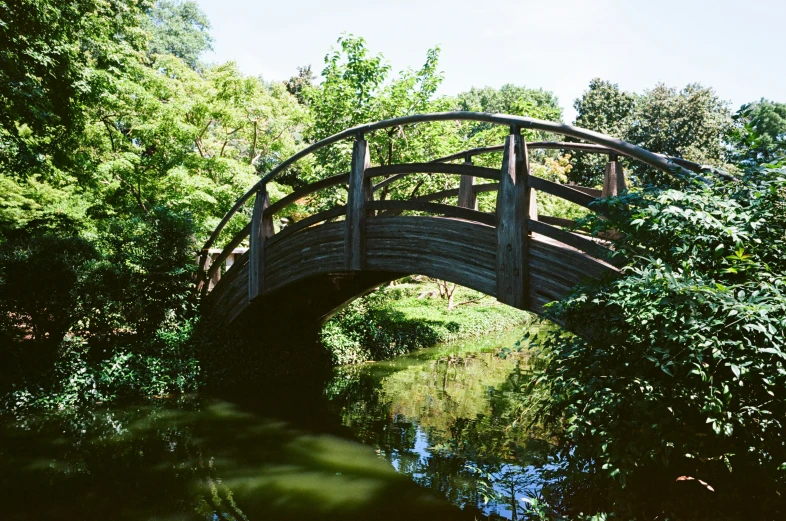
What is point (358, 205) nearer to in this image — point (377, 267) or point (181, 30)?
point (377, 267)

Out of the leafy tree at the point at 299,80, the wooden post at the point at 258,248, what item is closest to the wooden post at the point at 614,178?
the wooden post at the point at 258,248

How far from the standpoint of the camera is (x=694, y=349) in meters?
3.07

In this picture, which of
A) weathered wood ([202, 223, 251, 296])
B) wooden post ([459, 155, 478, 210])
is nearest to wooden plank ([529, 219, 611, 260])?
wooden post ([459, 155, 478, 210])

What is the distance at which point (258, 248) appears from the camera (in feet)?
28.9

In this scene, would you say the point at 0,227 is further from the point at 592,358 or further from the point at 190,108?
the point at 592,358

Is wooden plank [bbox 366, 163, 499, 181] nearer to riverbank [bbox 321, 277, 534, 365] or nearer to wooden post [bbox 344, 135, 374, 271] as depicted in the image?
wooden post [bbox 344, 135, 374, 271]

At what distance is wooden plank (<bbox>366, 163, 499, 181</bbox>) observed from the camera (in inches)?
216

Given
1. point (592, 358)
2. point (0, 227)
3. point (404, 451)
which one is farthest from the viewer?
point (0, 227)

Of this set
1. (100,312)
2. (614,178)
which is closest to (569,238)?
(614,178)

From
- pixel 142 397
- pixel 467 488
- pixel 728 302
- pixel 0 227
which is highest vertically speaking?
pixel 0 227

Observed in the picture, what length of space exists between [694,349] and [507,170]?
2.62m

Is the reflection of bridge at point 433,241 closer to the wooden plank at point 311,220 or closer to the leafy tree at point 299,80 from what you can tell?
the wooden plank at point 311,220

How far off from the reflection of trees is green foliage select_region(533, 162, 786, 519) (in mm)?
1104

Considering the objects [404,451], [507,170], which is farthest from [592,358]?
[404,451]
